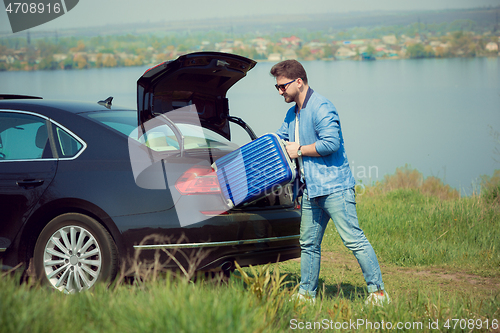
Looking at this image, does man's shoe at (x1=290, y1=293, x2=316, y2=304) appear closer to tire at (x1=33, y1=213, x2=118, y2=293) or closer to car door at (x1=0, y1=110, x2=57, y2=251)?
tire at (x1=33, y1=213, x2=118, y2=293)

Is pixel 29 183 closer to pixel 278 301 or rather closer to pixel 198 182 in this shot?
pixel 198 182

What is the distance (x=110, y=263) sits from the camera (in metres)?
3.65

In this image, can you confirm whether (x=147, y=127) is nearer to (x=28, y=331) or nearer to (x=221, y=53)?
(x=221, y=53)

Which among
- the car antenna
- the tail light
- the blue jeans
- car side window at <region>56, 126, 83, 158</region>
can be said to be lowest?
the blue jeans

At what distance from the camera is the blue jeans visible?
12.7ft

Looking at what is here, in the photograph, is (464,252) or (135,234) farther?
(464,252)

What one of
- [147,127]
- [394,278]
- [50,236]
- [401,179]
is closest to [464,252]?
[394,278]

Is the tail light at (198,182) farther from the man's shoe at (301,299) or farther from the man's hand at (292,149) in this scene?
the man's shoe at (301,299)

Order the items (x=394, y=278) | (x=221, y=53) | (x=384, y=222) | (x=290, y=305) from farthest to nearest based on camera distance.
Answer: (x=384, y=222) < (x=394, y=278) < (x=221, y=53) < (x=290, y=305)

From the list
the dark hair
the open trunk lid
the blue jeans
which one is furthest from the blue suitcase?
the open trunk lid

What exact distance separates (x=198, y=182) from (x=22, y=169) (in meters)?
1.62

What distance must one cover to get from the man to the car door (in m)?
2.09

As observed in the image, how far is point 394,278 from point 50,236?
3.56 metres

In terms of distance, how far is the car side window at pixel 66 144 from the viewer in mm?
3963
